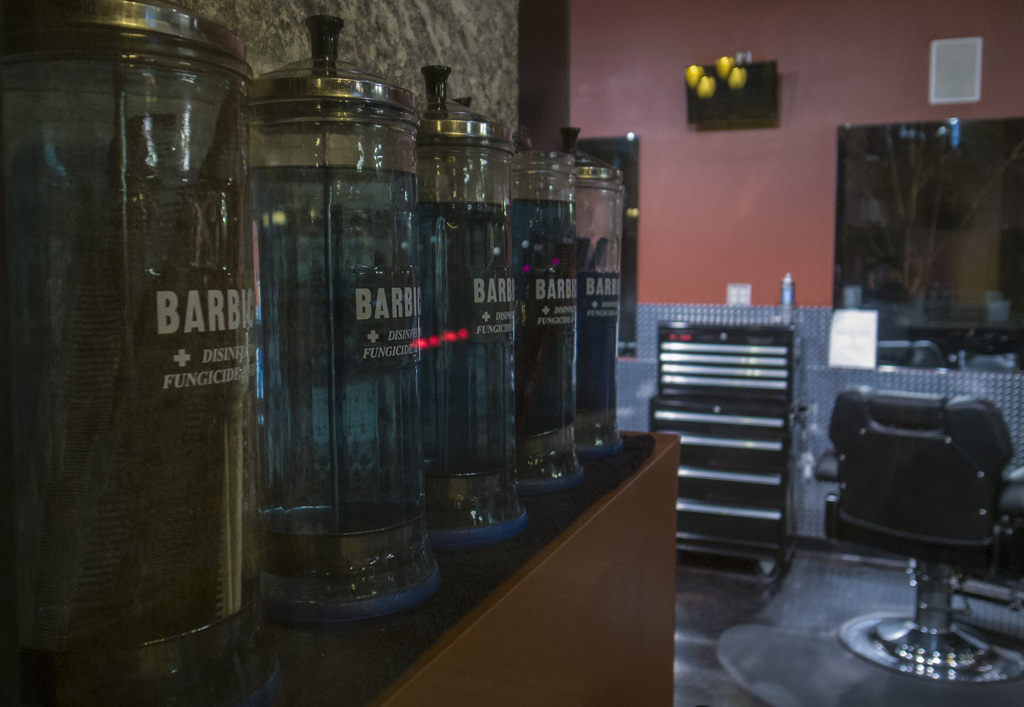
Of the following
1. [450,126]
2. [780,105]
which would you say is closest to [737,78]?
[780,105]

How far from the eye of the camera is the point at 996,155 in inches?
183

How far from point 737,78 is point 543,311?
4.65m

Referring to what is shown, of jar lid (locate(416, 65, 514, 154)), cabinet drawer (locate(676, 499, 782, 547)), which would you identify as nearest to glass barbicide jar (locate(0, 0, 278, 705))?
jar lid (locate(416, 65, 514, 154))

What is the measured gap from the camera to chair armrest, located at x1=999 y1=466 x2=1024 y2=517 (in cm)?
313

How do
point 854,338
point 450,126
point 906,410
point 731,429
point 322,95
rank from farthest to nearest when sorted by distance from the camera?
point 854,338 → point 731,429 → point 906,410 → point 450,126 → point 322,95

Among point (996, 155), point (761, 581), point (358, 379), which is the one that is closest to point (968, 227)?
point (996, 155)

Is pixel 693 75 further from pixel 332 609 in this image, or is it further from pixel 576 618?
pixel 332 609

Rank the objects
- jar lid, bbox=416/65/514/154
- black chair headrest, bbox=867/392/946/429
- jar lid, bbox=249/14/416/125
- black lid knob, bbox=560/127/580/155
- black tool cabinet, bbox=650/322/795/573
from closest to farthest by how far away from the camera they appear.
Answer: jar lid, bbox=249/14/416/125, jar lid, bbox=416/65/514/154, black lid knob, bbox=560/127/580/155, black chair headrest, bbox=867/392/946/429, black tool cabinet, bbox=650/322/795/573

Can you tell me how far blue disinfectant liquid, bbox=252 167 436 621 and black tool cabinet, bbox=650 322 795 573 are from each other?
403 cm

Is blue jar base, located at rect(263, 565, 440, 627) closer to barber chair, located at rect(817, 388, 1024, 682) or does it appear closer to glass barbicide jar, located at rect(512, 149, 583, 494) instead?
glass barbicide jar, located at rect(512, 149, 583, 494)

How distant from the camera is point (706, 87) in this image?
5.11m

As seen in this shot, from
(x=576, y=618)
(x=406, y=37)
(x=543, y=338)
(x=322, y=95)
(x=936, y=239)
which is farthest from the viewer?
(x=936, y=239)

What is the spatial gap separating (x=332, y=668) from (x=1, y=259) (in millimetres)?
320

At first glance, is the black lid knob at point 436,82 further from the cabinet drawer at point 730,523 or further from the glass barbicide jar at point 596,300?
the cabinet drawer at point 730,523
